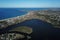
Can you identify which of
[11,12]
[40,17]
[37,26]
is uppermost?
[11,12]

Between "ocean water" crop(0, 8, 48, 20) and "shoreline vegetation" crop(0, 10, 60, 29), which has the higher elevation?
"ocean water" crop(0, 8, 48, 20)

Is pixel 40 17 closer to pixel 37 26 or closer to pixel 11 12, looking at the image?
pixel 37 26

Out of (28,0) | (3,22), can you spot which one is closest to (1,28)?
(3,22)

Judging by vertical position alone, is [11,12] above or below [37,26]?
above

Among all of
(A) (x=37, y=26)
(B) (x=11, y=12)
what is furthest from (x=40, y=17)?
(B) (x=11, y=12)

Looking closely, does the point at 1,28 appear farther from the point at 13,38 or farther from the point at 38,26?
the point at 38,26
